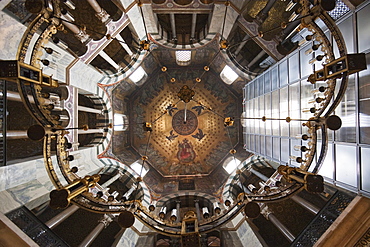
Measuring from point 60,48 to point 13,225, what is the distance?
5.17 m

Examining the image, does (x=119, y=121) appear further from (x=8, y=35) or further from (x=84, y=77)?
(x=8, y=35)

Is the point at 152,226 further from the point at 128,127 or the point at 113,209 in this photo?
the point at 128,127

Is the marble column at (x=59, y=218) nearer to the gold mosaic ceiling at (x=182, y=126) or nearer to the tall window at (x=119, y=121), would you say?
the tall window at (x=119, y=121)

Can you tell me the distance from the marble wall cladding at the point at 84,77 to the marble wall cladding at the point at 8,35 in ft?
6.30

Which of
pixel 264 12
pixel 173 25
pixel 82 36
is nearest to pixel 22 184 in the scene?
pixel 82 36

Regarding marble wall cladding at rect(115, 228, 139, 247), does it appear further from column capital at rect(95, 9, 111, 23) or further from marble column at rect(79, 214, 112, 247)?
column capital at rect(95, 9, 111, 23)

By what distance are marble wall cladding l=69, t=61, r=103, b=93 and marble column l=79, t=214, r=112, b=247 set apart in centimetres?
530

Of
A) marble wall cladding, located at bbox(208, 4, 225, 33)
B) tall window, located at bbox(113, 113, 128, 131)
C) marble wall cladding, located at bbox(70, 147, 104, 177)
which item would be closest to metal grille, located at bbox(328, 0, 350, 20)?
marble wall cladding, located at bbox(208, 4, 225, 33)

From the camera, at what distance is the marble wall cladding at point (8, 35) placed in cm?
466

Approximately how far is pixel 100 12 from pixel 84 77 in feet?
8.47

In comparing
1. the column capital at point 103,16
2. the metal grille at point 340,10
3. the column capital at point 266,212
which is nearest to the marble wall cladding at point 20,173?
the column capital at point 103,16

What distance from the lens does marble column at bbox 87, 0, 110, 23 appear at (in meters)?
7.07

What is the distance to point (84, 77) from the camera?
7.81 m

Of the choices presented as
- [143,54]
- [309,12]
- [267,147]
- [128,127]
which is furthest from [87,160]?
[309,12]
